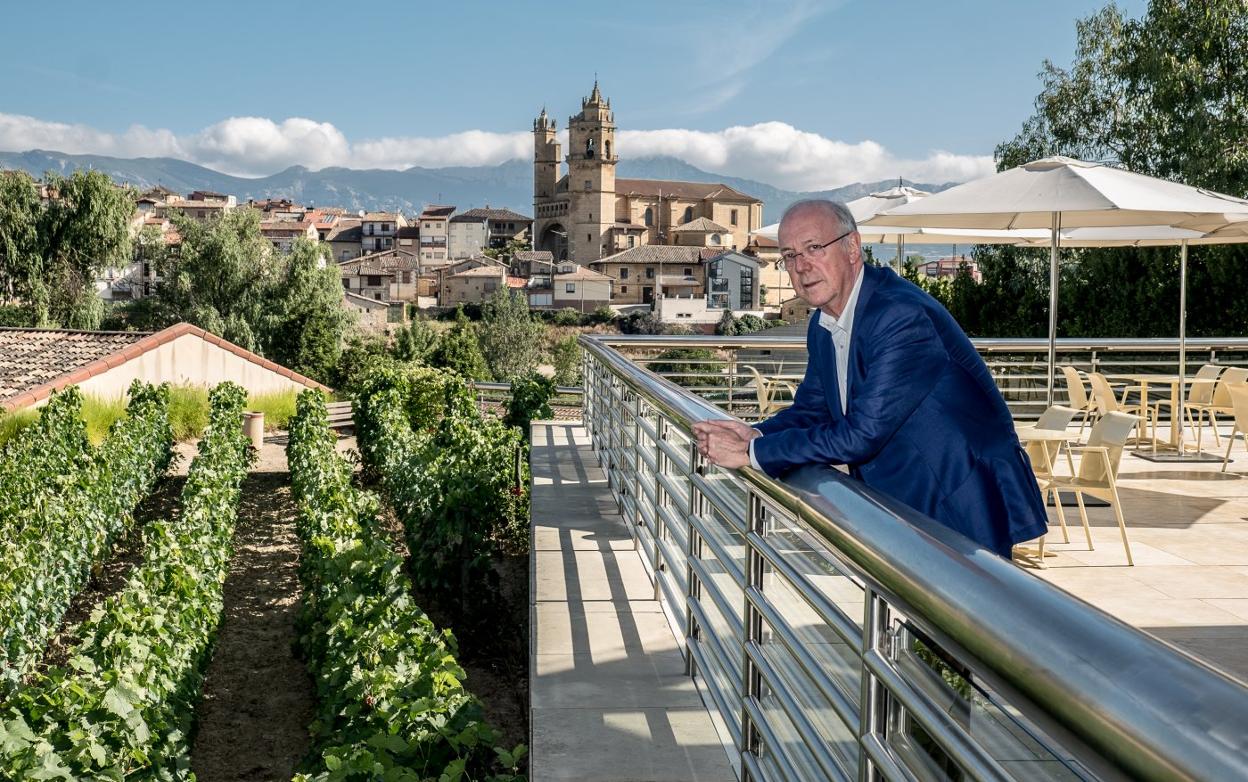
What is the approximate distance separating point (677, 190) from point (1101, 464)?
129m

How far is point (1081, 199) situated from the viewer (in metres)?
6.73

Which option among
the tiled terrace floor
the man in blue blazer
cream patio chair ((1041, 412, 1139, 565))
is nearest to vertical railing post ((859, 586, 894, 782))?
the man in blue blazer

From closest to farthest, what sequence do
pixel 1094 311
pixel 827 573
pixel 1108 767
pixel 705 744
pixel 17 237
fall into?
pixel 1108 767
pixel 827 573
pixel 705 744
pixel 1094 311
pixel 17 237

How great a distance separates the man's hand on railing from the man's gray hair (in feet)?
1.52

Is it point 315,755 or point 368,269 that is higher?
point 368,269

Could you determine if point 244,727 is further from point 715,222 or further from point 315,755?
point 715,222

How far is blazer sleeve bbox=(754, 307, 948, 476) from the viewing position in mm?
2154

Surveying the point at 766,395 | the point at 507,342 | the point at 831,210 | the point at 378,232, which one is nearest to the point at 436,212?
the point at 378,232

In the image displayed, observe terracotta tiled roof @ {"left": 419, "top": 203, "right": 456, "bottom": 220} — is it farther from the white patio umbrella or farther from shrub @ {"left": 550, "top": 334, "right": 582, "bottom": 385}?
the white patio umbrella

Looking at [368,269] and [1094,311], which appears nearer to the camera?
[1094,311]

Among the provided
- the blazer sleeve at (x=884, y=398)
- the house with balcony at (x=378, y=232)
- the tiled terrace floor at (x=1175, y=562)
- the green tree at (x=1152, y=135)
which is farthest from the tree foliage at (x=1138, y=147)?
the house with balcony at (x=378, y=232)

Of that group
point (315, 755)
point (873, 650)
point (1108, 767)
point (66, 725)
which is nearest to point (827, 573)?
point (873, 650)

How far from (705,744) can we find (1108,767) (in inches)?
92.8

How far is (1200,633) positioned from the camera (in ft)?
14.6
